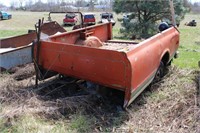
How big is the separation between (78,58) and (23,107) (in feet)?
3.40

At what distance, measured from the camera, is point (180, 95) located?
4082 millimetres

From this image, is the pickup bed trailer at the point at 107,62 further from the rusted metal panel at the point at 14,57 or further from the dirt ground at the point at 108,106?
the rusted metal panel at the point at 14,57

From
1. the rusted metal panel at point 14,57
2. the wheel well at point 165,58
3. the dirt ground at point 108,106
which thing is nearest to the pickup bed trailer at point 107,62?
the wheel well at point 165,58

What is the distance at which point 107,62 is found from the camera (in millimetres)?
3301

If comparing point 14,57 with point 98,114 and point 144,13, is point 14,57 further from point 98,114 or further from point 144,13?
point 144,13

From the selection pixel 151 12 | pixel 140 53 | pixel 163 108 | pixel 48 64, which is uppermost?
pixel 151 12

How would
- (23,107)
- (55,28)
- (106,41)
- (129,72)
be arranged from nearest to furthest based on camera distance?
1. (129,72)
2. (23,107)
3. (106,41)
4. (55,28)

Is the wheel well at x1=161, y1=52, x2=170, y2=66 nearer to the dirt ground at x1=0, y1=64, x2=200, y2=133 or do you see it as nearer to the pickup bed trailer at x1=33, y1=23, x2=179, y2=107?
the pickup bed trailer at x1=33, y1=23, x2=179, y2=107

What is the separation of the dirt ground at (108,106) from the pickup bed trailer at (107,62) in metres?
0.33

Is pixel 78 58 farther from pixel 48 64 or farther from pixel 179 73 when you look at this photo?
pixel 179 73

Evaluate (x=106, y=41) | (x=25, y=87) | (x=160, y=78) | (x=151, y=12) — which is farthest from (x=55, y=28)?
(x=151, y=12)

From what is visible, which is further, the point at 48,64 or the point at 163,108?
the point at 48,64

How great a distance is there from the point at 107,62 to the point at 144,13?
1159cm

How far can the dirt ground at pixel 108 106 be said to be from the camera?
3.20 m
